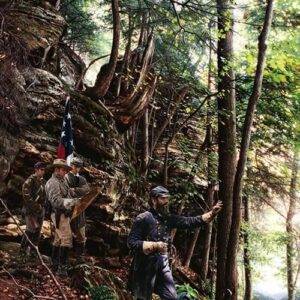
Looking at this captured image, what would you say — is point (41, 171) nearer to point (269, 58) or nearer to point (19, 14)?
point (19, 14)

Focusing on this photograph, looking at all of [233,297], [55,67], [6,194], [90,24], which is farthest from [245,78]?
[90,24]

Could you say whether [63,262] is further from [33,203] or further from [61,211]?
[33,203]

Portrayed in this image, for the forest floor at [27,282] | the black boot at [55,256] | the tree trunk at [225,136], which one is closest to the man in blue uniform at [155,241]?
the tree trunk at [225,136]

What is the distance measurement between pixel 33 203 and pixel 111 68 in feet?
14.6

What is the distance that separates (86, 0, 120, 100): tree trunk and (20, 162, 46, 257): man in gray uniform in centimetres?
378

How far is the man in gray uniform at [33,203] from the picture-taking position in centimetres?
786

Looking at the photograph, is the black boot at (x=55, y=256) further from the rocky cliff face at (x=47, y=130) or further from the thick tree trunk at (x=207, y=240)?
the thick tree trunk at (x=207, y=240)

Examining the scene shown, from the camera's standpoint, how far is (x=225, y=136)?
7.04 metres

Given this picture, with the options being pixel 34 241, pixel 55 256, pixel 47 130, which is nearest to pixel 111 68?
pixel 47 130

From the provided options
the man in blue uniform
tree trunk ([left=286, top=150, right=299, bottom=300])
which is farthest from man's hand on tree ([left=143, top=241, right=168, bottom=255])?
tree trunk ([left=286, top=150, right=299, bottom=300])

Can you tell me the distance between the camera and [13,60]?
7410 millimetres

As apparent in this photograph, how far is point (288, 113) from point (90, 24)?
38.1 feet

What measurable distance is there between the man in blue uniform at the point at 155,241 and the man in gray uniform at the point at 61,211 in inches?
89.5

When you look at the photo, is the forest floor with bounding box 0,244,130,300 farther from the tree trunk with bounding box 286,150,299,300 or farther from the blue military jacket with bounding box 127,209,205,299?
the tree trunk with bounding box 286,150,299,300
